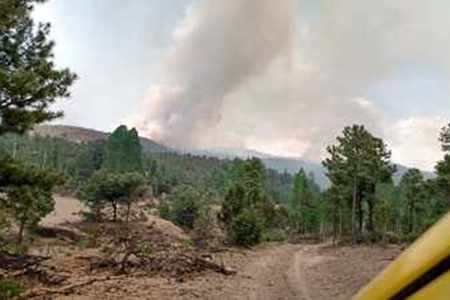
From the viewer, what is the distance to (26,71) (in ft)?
43.5

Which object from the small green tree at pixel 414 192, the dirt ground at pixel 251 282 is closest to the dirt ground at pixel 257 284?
the dirt ground at pixel 251 282

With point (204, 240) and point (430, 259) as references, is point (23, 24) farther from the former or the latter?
point (204, 240)

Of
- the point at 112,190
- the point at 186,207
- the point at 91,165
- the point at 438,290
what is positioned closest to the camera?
the point at 438,290

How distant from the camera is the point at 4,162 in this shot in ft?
46.1

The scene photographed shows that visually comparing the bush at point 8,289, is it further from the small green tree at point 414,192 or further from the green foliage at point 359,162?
the small green tree at point 414,192

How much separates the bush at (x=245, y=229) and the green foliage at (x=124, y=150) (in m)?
33.6

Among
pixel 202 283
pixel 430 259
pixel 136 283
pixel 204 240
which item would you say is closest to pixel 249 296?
pixel 202 283

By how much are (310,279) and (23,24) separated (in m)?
16.9

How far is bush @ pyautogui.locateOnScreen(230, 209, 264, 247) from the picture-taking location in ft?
150

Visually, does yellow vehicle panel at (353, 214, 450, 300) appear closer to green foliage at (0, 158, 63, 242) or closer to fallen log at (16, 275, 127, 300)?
green foliage at (0, 158, 63, 242)

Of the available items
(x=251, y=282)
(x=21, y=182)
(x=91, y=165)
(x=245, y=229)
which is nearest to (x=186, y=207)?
(x=245, y=229)

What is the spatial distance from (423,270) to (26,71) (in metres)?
13.6

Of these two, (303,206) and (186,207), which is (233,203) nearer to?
(186,207)

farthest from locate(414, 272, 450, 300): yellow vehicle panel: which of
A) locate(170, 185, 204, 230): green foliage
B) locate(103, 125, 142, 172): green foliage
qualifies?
locate(103, 125, 142, 172): green foliage
